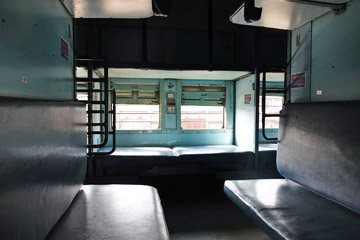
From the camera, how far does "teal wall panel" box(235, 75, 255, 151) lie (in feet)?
15.1

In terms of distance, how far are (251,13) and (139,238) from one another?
1951 mm

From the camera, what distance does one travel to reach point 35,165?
120 centimetres

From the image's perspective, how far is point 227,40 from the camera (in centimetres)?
456

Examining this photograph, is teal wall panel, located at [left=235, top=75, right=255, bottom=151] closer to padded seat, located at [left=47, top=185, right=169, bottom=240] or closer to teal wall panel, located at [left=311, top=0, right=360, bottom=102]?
teal wall panel, located at [left=311, top=0, right=360, bottom=102]

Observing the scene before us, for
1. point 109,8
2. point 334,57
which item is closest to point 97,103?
point 109,8

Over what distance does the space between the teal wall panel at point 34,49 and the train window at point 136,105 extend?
2891 millimetres

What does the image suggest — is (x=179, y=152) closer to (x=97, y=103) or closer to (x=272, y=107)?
(x=97, y=103)

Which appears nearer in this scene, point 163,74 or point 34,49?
point 34,49

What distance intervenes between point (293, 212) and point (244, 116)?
3418 millimetres

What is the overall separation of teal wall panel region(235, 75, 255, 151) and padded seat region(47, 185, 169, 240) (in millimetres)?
3106

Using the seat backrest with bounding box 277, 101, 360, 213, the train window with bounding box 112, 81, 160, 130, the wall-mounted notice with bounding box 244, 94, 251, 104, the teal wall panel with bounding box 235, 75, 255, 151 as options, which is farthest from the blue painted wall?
the train window with bounding box 112, 81, 160, 130

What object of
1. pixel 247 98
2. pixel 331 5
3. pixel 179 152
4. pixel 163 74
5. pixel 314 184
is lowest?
pixel 179 152

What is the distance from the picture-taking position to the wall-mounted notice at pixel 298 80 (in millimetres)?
2577

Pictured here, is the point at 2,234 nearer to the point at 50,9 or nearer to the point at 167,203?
the point at 50,9
